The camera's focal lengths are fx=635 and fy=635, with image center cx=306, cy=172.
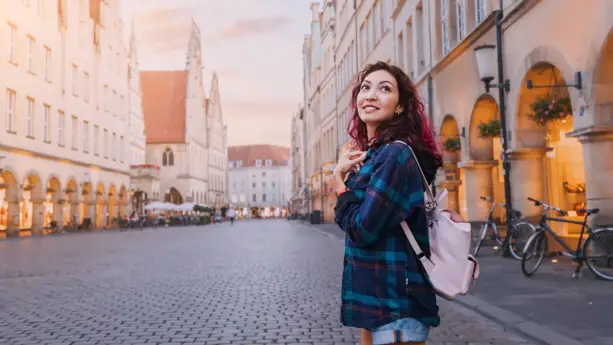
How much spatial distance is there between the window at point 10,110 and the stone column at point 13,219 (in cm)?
397

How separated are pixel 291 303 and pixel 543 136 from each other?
7.79m

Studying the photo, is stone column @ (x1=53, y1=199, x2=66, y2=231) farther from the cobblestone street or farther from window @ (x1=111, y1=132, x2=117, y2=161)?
the cobblestone street

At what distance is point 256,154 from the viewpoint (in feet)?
538

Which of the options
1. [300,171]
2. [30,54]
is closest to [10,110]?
[30,54]

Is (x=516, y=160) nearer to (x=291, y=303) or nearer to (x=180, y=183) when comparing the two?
(x=291, y=303)

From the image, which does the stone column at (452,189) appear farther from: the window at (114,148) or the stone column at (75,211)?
the window at (114,148)

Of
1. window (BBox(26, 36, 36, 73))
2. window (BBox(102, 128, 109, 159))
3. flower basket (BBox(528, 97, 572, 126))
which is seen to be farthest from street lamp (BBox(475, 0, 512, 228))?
window (BBox(102, 128, 109, 159))

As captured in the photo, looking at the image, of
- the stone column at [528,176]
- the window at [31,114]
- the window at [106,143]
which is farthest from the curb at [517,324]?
the window at [106,143]

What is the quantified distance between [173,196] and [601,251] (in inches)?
3391

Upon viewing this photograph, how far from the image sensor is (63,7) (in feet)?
140

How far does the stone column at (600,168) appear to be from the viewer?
10625 mm

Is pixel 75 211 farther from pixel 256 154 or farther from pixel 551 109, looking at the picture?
pixel 256 154

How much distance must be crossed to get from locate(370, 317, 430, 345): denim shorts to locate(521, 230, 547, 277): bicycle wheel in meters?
8.47

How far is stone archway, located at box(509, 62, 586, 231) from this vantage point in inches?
531
